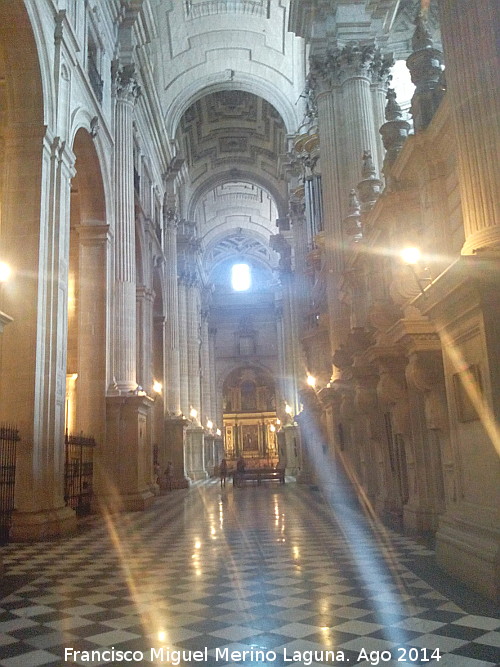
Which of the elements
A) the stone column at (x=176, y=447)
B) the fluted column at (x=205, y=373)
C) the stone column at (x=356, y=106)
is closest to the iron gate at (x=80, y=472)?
the stone column at (x=356, y=106)

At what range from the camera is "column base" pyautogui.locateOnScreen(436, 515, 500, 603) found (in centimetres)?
481

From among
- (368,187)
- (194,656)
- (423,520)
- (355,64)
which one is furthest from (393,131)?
(194,656)

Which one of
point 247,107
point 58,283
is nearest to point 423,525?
point 58,283

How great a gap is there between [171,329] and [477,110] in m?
22.7

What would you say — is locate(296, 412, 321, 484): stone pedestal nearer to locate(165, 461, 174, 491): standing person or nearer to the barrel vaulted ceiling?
locate(165, 461, 174, 491): standing person

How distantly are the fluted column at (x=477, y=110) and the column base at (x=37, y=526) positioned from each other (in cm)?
821

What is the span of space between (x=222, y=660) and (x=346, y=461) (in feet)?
38.3

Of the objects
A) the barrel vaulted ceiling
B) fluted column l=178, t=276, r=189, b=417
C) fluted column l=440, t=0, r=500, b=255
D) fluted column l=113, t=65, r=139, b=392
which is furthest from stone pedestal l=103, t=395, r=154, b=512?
the barrel vaulted ceiling

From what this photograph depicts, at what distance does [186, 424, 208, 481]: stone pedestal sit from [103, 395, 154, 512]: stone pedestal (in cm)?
1740

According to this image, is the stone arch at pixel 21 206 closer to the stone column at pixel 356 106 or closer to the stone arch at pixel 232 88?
→ the stone column at pixel 356 106

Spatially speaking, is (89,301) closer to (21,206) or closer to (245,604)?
(21,206)

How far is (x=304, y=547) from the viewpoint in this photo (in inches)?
328

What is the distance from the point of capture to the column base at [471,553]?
15.8 feet

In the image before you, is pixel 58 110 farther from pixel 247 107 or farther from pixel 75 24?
pixel 247 107
